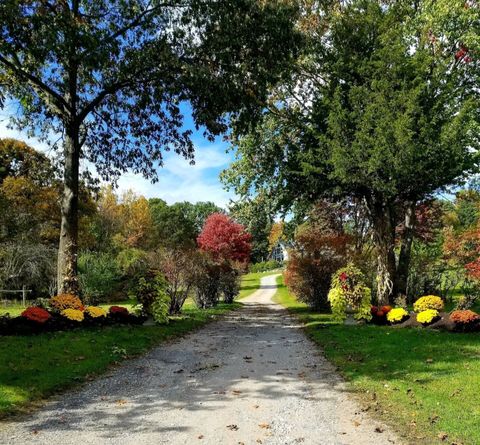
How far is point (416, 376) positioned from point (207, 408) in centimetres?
351

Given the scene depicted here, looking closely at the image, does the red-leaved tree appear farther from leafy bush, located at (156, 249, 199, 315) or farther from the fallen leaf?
the fallen leaf

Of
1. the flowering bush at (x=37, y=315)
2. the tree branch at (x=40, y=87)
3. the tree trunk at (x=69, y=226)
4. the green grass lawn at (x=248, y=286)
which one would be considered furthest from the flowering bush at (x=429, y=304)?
the green grass lawn at (x=248, y=286)

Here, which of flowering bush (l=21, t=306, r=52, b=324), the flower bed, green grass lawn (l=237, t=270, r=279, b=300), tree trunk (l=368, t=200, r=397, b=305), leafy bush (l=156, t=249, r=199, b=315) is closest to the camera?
Result: the flower bed

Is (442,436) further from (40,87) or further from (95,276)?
(95,276)

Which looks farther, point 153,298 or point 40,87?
point 153,298

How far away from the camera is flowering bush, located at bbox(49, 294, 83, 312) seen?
11406 millimetres

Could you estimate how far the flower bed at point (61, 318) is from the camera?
32.0ft

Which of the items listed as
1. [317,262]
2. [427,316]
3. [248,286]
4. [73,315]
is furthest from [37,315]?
[248,286]

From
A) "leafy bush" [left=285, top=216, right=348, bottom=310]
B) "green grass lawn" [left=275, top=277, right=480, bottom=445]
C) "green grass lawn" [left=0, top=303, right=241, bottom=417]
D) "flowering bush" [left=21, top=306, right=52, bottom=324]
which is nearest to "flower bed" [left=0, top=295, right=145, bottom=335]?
"flowering bush" [left=21, top=306, right=52, bottom=324]

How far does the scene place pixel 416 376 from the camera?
22.8ft

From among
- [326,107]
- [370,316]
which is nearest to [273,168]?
[326,107]

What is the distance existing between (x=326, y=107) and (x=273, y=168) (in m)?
3.55

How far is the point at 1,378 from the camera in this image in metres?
6.47

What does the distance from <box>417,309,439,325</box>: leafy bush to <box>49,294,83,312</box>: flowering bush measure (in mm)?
8917
